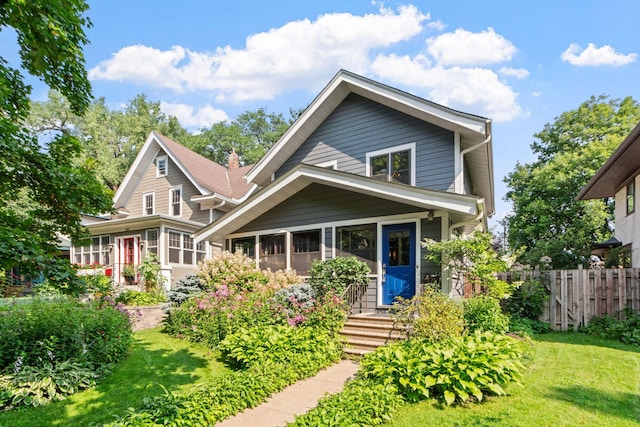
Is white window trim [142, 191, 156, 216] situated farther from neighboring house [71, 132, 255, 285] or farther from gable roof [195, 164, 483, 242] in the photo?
gable roof [195, 164, 483, 242]

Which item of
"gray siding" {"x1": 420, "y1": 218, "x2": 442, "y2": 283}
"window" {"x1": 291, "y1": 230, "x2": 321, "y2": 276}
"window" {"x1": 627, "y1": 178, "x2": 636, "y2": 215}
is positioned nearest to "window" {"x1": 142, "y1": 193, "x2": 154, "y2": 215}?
"window" {"x1": 291, "y1": 230, "x2": 321, "y2": 276}

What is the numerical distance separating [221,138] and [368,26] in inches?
1063

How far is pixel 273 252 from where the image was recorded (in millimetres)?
11422

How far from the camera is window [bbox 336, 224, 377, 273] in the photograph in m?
9.75

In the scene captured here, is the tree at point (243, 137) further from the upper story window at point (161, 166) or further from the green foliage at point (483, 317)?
the green foliage at point (483, 317)

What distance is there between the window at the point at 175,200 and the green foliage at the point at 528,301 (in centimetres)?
1559

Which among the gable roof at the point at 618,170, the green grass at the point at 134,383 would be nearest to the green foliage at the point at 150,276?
the green grass at the point at 134,383

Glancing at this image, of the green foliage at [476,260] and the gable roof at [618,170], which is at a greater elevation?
the gable roof at [618,170]

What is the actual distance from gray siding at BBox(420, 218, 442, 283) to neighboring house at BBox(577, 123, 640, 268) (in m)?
5.22

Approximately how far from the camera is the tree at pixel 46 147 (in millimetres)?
3732

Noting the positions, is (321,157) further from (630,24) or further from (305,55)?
(630,24)

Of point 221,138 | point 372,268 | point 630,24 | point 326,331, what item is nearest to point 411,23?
point 630,24

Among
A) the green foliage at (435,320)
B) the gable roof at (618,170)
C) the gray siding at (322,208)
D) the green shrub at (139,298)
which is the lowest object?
the green shrub at (139,298)

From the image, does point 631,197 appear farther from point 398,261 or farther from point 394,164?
point 398,261
